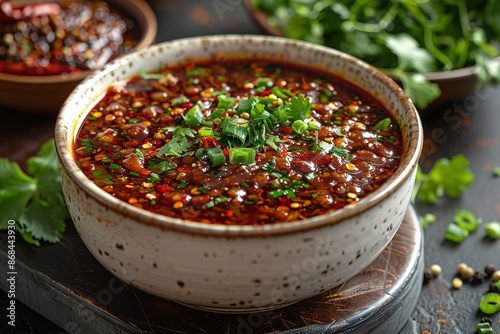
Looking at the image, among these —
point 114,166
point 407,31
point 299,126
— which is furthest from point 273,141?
point 407,31

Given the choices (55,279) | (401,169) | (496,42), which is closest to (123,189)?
(55,279)

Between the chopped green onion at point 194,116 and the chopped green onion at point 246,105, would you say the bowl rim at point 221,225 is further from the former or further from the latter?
the chopped green onion at point 246,105

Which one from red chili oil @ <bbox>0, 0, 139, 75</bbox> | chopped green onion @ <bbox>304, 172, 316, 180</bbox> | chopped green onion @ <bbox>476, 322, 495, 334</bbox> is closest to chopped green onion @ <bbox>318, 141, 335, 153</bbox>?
chopped green onion @ <bbox>304, 172, 316, 180</bbox>

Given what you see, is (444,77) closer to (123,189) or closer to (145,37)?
→ (145,37)

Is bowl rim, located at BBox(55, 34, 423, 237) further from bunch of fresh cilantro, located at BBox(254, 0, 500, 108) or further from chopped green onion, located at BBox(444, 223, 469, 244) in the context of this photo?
bunch of fresh cilantro, located at BBox(254, 0, 500, 108)

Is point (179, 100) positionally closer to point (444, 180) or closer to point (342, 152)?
point (342, 152)

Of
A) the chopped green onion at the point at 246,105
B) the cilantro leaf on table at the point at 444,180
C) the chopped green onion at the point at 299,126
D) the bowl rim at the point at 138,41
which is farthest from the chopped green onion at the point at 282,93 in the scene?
the bowl rim at the point at 138,41
